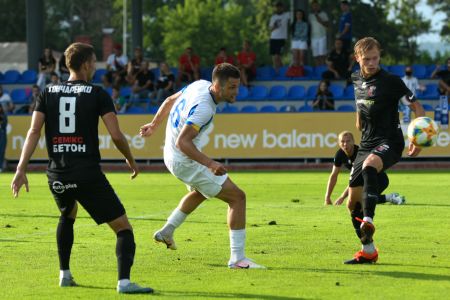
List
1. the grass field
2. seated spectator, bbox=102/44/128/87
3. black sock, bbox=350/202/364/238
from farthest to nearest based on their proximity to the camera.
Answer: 1. seated spectator, bbox=102/44/128/87
2. black sock, bbox=350/202/364/238
3. the grass field

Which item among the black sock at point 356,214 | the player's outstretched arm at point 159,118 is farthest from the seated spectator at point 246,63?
the player's outstretched arm at point 159,118

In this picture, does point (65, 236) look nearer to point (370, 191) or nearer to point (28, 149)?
point (28, 149)

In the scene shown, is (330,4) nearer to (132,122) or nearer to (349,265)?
(132,122)

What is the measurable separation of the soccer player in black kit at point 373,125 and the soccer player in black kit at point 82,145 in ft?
8.51

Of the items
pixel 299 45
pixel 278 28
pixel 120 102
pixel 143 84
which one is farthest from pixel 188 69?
pixel 299 45

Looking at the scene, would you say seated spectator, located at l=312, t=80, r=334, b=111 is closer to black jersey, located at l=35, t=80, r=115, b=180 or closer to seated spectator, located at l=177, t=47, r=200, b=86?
seated spectator, located at l=177, t=47, r=200, b=86

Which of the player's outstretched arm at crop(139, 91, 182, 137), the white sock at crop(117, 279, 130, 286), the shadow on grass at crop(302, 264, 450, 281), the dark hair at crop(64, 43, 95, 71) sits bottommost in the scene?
the shadow on grass at crop(302, 264, 450, 281)

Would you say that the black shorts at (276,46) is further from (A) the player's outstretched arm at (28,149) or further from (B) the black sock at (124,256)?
(B) the black sock at (124,256)

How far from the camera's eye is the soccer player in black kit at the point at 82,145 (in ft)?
28.6

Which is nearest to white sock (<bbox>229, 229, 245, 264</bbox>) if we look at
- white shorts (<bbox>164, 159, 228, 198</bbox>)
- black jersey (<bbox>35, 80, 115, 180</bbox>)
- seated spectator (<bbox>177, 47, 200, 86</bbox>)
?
white shorts (<bbox>164, 159, 228, 198</bbox>)

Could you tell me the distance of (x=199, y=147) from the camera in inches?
397

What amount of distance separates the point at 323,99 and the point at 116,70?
7.76m

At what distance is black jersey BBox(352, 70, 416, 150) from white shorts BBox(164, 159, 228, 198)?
5.29 ft

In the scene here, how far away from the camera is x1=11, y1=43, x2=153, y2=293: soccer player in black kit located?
8711 millimetres
